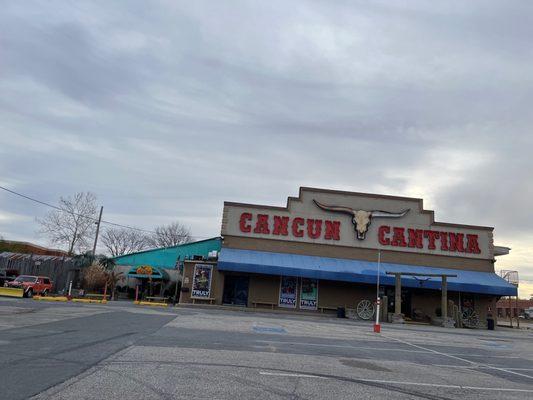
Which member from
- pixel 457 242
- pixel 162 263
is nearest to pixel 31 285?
pixel 162 263

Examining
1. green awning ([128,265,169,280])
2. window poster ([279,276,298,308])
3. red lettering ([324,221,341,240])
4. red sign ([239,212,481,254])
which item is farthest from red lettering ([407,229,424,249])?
green awning ([128,265,169,280])

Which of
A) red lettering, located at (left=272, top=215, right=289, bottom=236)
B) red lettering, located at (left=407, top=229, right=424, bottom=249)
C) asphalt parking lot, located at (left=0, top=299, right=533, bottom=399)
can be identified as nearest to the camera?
asphalt parking lot, located at (left=0, top=299, right=533, bottom=399)

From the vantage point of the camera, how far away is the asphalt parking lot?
7012 millimetres

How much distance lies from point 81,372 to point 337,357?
6136 millimetres

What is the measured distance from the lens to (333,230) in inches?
1409

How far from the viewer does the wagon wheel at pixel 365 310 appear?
32.7m

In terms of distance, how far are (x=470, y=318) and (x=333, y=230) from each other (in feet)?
37.8

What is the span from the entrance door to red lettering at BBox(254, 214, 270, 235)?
11.7 feet

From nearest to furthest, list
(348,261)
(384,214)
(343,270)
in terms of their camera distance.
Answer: (343,270)
(348,261)
(384,214)

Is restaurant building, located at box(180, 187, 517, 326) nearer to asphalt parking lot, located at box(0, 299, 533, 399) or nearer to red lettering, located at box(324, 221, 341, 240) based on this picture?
red lettering, located at box(324, 221, 341, 240)

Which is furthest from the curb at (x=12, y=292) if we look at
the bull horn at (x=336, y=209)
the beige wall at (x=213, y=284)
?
the bull horn at (x=336, y=209)

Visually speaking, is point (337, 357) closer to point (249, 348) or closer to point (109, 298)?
point (249, 348)

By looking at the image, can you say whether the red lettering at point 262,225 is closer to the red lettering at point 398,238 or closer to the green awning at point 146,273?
the green awning at point 146,273

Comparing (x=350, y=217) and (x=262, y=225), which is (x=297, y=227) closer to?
(x=262, y=225)
